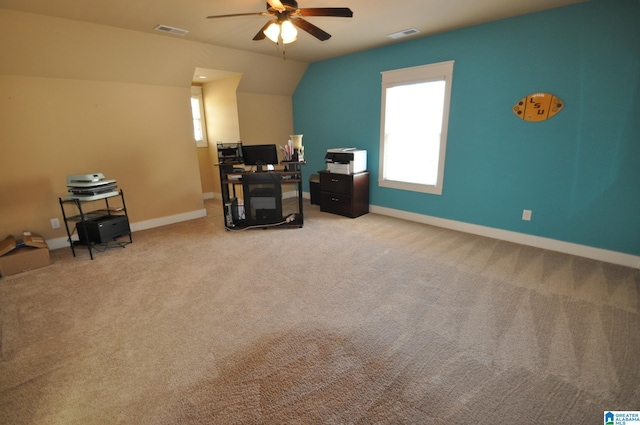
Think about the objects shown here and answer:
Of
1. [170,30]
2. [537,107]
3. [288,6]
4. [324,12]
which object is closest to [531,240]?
[537,107]

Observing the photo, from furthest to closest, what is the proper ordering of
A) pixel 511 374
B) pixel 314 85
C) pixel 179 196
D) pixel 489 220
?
pixel 314 85, pixel 179 196, pixel 489 220, pixel 511 374

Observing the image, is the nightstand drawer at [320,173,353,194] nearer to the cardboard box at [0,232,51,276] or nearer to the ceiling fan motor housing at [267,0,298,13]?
the ceiling fan motor housing at [267,0,298,13]

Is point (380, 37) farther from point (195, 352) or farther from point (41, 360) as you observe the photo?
point (41, 360)

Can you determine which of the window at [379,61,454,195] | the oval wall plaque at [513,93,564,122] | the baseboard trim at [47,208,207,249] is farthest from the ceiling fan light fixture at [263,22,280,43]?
the baseboard trim at [47,208,207,249]

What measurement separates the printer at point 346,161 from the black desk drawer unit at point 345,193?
8 cm

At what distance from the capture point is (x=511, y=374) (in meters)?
1.73

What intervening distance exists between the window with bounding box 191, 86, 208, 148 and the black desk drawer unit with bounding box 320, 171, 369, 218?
2.88 metres

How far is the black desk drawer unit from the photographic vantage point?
468 cm

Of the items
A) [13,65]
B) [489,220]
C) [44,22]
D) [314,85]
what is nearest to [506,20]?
[489,220]

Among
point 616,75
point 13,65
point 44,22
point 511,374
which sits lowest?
point 511,374

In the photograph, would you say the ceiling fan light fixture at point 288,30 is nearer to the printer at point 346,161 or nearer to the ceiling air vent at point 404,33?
the ceiling air vent at point 404,33

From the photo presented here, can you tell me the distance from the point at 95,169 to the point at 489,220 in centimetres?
536

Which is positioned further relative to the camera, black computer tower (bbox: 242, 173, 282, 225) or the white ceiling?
black computer tower (bbox: 242, 173, 282, 225)

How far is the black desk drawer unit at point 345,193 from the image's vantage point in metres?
4.68
